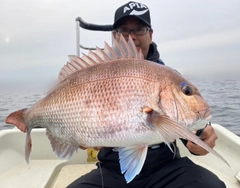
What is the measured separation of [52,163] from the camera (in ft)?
10.1

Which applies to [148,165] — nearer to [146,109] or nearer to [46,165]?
[146,109]

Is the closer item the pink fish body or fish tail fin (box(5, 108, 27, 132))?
the pink fish body

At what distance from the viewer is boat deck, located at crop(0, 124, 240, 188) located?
2.69 meters

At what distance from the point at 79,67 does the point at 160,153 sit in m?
0.90

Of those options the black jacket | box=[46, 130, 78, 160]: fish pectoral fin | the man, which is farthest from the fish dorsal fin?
the black jacket

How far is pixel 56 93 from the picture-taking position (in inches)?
55.1

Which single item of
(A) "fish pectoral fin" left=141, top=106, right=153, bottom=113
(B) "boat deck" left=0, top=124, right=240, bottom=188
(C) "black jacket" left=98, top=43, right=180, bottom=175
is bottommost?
(B) "boat deck" left=0, top=124, right=240, bottom=188

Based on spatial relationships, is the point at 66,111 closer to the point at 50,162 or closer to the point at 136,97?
the point at 136,97

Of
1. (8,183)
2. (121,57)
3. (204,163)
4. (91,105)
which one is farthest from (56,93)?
(204,163)

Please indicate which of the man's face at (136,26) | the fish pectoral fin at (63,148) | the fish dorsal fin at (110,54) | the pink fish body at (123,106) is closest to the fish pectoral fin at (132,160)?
the pink fish body at (123,106)

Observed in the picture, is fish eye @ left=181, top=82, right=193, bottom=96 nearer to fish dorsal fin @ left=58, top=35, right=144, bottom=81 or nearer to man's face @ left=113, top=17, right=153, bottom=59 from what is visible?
fish dorsal fin @ left=58, top=35, right=144, bottom=81

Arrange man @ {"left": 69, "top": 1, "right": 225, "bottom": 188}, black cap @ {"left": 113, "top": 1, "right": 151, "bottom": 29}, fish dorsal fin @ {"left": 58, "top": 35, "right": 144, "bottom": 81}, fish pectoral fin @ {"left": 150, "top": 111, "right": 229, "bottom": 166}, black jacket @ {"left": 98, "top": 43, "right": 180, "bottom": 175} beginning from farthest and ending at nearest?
black cap @ {"left": 113, "top": 1, "right": 151, "bottom": 29} < black jacket @ {"left": 98, "top": 43, "right": 180, "bottom": 175} < man @ {"left": 69, "top": 1, "right": 225, "bottom": 188} < fish dorsal fin @ {"left": 58, "top": 35, "right": 144, "bottom": 81} < fish pectoral fin @ {"left": 150, "top": 111, "right": 229, "bottom": 166}

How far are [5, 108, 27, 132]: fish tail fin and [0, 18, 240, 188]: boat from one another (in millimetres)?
1266

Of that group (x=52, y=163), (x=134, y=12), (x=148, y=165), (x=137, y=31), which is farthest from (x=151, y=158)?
(x=52, y=163)
